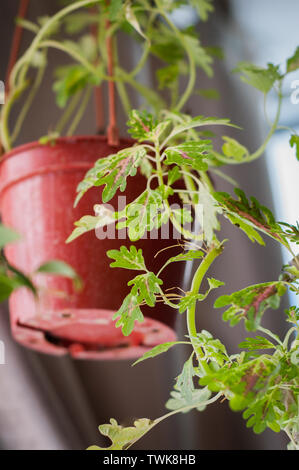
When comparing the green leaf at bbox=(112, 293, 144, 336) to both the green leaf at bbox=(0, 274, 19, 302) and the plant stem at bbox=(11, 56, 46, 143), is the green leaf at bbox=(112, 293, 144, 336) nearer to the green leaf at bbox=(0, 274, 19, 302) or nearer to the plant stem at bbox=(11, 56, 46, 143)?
the green leaf at bbox=(0, 274, 19, 302)

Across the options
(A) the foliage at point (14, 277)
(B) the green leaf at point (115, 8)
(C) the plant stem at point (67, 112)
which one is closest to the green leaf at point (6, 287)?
(A) the foliage at point (14, 277)

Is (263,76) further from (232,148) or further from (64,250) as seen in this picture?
(64,250)

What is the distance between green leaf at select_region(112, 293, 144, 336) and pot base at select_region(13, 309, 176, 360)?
0.44 feet

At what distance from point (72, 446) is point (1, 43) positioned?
1.17m

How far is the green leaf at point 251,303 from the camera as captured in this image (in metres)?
0.52

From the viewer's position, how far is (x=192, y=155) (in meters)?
0.58

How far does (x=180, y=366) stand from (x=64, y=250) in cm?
57

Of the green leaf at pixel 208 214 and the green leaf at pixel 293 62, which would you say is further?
the green leaf at pixel 293 62

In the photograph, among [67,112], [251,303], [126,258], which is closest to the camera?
[251,303]

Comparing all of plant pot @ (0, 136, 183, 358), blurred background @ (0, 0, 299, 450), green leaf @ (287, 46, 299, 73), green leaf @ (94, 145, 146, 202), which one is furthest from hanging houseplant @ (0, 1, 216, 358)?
blurred background @ (0, 0, 299, 450)

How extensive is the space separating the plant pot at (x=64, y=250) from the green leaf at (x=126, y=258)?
8 cm

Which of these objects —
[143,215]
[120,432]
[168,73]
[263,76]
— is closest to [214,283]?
[143,215]

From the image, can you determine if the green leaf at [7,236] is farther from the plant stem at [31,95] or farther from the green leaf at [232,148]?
the plant stem at [31,95]

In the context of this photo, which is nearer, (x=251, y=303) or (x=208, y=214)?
(x=251, y=303)
